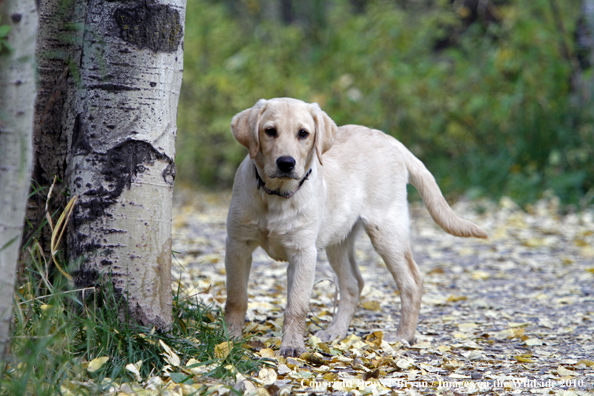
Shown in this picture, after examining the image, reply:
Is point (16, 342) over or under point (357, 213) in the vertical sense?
under

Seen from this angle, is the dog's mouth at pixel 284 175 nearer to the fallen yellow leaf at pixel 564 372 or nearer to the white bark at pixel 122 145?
the white bark at pixel 122 145

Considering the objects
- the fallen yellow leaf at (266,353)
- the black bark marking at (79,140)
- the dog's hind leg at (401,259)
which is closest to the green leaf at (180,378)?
the fallen yellow leaf at (266,353)

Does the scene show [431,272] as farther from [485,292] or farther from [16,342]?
[16,342]

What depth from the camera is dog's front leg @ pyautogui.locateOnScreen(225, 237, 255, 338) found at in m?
3.28

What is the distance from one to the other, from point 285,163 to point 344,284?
1241 mm

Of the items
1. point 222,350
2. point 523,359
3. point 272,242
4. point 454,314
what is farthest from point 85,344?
point 454,314

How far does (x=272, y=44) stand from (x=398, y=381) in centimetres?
→ 925

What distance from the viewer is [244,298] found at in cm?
331

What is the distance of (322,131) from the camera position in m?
3.30

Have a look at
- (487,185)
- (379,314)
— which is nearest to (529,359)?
(379,314)

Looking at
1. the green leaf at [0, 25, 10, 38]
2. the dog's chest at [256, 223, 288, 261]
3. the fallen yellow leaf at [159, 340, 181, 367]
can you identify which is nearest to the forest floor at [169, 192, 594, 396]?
the fallen yellow leaf at [159, 340, 181, 367]

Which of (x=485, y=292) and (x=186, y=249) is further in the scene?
(x=186, y=249)

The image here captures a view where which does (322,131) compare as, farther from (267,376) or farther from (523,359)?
(523,359)

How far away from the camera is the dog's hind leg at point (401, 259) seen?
3.66m
